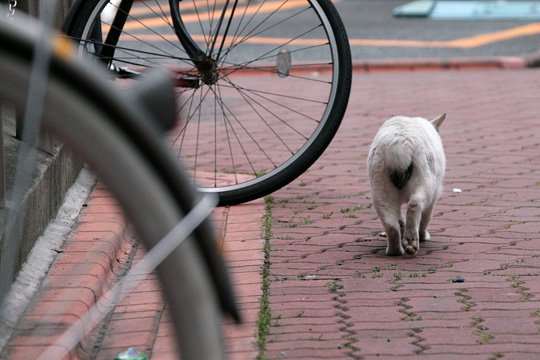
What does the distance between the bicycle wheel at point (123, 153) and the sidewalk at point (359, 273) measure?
34 cm

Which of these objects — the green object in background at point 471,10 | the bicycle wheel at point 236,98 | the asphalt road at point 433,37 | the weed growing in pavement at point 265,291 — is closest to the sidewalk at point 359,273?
the weed growing in pavement at point 265,291

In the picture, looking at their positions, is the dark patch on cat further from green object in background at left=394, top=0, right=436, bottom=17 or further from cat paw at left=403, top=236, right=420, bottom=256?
green object in background at left=394, top=0, right=436, bottom=17

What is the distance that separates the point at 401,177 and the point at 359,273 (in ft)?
1.50

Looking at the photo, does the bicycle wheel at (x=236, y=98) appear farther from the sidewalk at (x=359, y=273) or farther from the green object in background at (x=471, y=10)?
the green object in background at (x=471, y=10)

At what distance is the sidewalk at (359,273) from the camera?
136 inches

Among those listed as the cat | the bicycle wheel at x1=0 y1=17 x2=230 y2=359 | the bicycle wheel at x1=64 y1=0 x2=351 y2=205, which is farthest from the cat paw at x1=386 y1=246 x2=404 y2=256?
the bicycle wheel at x1=0 y1=17 x2=230 y2=359

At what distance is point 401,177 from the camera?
459 centimetres

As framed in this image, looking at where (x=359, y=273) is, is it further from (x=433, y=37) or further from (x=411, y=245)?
(x=433, y=37)

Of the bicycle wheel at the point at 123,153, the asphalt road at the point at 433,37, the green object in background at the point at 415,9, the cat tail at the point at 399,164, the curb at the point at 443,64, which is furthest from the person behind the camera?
the green object in background at the point at 415,9

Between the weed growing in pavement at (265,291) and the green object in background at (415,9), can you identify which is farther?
the green object in background at (415,9)

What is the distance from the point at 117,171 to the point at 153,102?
27cm

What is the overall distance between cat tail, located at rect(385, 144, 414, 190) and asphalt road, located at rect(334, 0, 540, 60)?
6807 mm

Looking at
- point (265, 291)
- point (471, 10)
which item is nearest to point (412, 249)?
point (265, 291)

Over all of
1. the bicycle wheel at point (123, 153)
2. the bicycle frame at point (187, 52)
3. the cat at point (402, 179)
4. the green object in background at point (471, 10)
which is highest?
the green object in background at point (471, 10)
